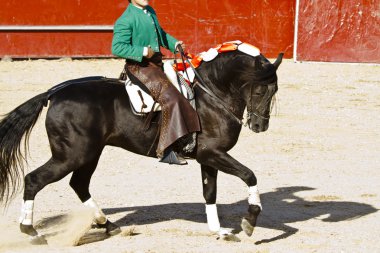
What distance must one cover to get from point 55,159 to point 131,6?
1325mm

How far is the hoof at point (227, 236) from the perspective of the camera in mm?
→ 6719

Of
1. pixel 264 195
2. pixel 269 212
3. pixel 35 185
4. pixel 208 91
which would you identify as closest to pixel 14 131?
pixel 35 185

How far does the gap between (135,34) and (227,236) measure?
5.67 ft

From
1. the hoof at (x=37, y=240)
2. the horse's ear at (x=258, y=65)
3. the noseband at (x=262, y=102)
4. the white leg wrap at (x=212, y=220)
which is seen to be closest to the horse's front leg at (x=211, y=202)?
the white leg wrap at (x=212, y=220)

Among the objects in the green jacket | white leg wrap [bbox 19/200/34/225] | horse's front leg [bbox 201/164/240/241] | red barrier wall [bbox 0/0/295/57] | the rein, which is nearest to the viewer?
white leg wrap [bbox 19/200/34/225]

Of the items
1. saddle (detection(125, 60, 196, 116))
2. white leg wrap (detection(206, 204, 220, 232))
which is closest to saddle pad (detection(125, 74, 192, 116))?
saddle (detection(125, 60, 196, 116))

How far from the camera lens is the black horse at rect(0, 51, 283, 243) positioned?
6.51 m

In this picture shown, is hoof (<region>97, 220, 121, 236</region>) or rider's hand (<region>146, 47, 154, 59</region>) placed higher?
rider's hand (<region>146, 47, 154, 59</region>)

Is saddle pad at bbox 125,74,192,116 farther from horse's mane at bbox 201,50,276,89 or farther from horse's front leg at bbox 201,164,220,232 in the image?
horse's front leg at bbox 201,164,220,232

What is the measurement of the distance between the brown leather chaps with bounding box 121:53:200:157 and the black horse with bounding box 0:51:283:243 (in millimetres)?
110

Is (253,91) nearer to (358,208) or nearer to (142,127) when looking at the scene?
(142,127)

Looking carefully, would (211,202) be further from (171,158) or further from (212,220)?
(171,158)

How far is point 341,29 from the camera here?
16250 mm

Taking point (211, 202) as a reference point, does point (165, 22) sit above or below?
above
